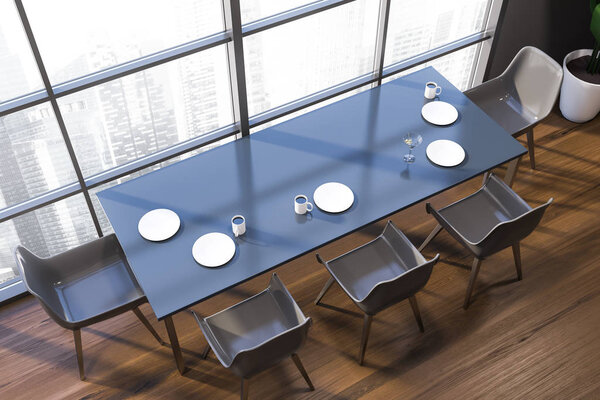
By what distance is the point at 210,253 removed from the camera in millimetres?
3375

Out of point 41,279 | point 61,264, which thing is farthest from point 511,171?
point 41,279

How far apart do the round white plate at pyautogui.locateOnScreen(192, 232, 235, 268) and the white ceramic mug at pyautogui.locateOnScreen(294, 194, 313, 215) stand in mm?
399

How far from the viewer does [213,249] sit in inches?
133

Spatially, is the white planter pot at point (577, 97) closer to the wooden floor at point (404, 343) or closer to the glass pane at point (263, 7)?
the wooden floor at point (404, 343)

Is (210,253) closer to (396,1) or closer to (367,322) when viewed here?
(367,322)

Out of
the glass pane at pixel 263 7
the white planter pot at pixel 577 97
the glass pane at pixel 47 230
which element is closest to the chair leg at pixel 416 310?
the glass pane at pixel 263 7

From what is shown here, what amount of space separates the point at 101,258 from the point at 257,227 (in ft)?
3.07

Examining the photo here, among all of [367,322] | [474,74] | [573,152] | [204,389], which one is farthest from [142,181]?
[573,152]

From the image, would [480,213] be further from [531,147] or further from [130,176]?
[130,176]

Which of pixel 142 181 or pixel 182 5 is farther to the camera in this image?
pixel 142 181

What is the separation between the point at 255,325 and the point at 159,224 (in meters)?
0.75

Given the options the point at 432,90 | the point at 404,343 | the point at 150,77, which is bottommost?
the point at 404,343

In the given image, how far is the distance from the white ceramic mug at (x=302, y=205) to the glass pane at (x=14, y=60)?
4.74 ft

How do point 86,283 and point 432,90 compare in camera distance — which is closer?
point 86,283
